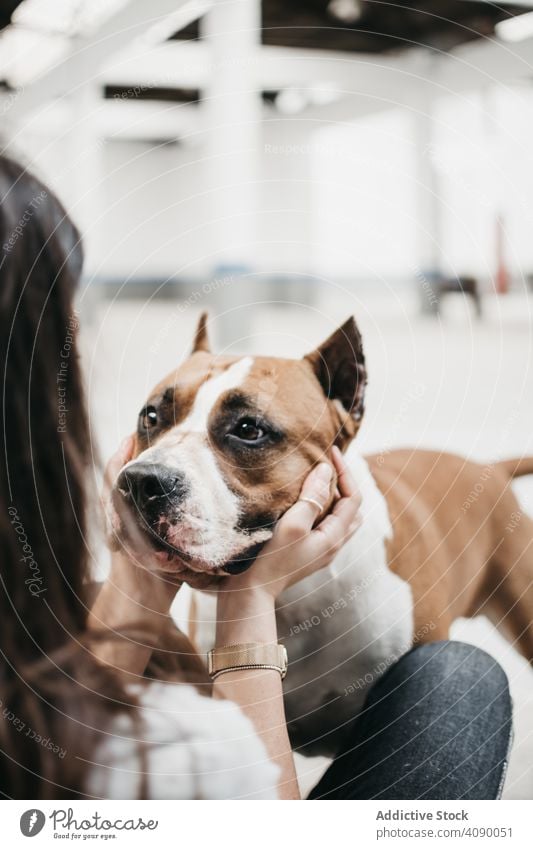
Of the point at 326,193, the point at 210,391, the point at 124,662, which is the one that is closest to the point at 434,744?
A: the point at 124,662

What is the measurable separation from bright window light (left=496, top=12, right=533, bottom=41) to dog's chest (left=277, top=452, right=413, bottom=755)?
1.72ft

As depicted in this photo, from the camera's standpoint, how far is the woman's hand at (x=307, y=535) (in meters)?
0.87

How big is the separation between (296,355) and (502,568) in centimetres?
36

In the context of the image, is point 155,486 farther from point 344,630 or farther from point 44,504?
point 344,630

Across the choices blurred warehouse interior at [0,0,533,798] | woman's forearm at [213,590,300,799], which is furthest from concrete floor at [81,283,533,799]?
woman's forearm at [213,590,300,799]

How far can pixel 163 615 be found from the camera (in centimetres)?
89

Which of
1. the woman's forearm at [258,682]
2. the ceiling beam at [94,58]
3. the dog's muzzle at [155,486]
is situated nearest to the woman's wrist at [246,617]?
the woman's forearm at [258,682]

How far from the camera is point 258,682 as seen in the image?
851mm

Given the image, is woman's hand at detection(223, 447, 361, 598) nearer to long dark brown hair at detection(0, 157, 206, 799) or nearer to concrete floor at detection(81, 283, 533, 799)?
concrete floor at detection(81, 283, 533, 799)

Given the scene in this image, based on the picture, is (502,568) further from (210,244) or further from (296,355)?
(210,244)

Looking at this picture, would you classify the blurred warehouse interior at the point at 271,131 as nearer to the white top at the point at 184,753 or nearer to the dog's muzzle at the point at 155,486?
the dog's muzzle at the point at 155,486

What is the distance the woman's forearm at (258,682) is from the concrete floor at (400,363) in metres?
0.11

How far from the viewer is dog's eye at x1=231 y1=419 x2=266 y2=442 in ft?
2.83
